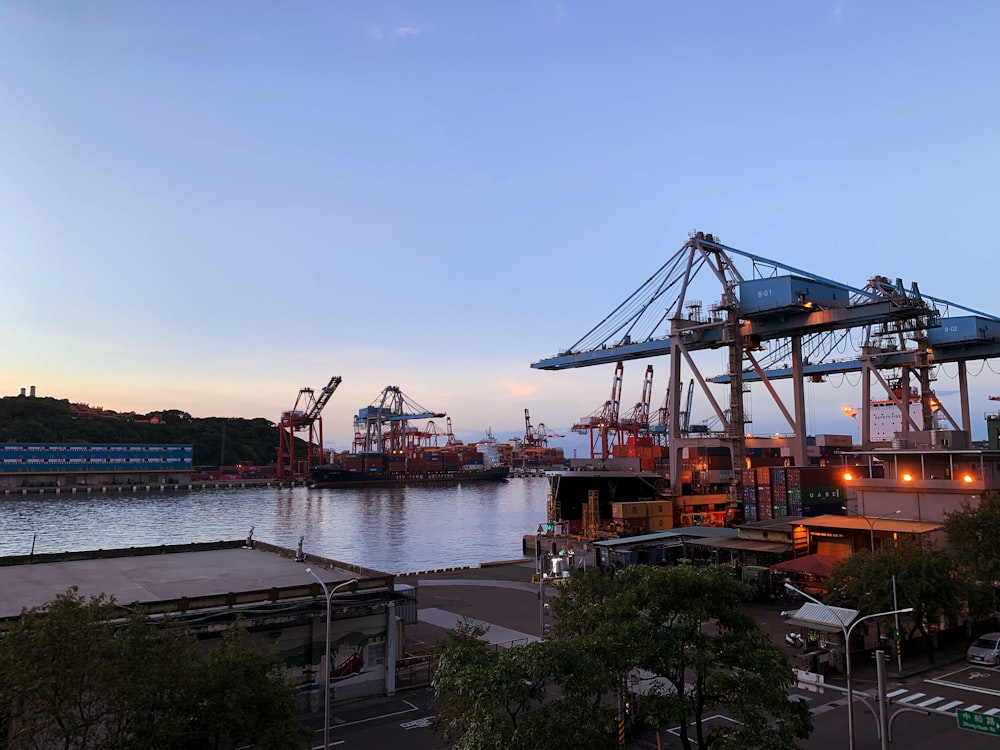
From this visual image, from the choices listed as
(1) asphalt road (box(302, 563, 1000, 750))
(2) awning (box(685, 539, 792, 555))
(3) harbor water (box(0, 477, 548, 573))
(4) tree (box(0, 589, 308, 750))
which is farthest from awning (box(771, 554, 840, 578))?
(3) harbor water (box(0, 477, 548, 573))

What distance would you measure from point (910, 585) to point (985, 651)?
411 cm

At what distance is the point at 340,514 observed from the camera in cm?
11075

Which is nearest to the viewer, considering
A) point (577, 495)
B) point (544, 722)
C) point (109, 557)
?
point (544, 722)

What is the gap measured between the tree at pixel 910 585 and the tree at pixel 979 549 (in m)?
1.28

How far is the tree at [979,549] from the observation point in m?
26.9

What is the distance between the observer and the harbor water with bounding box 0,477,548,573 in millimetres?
70125

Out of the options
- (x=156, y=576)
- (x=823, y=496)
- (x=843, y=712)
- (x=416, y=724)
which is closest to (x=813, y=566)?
(x=843, y=712)

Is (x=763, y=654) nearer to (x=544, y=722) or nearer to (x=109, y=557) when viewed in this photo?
(x=544, y=722)

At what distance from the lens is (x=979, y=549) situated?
29516 millimetres

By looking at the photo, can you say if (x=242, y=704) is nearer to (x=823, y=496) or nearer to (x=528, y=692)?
(x=528, y=692)

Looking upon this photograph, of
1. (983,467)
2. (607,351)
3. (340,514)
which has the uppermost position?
(607,351)

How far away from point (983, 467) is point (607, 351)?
4078 centimetres

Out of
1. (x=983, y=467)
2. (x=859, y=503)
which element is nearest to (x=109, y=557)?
(x=859, y=503)

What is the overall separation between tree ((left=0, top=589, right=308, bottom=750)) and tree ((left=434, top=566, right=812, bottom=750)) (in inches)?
149
